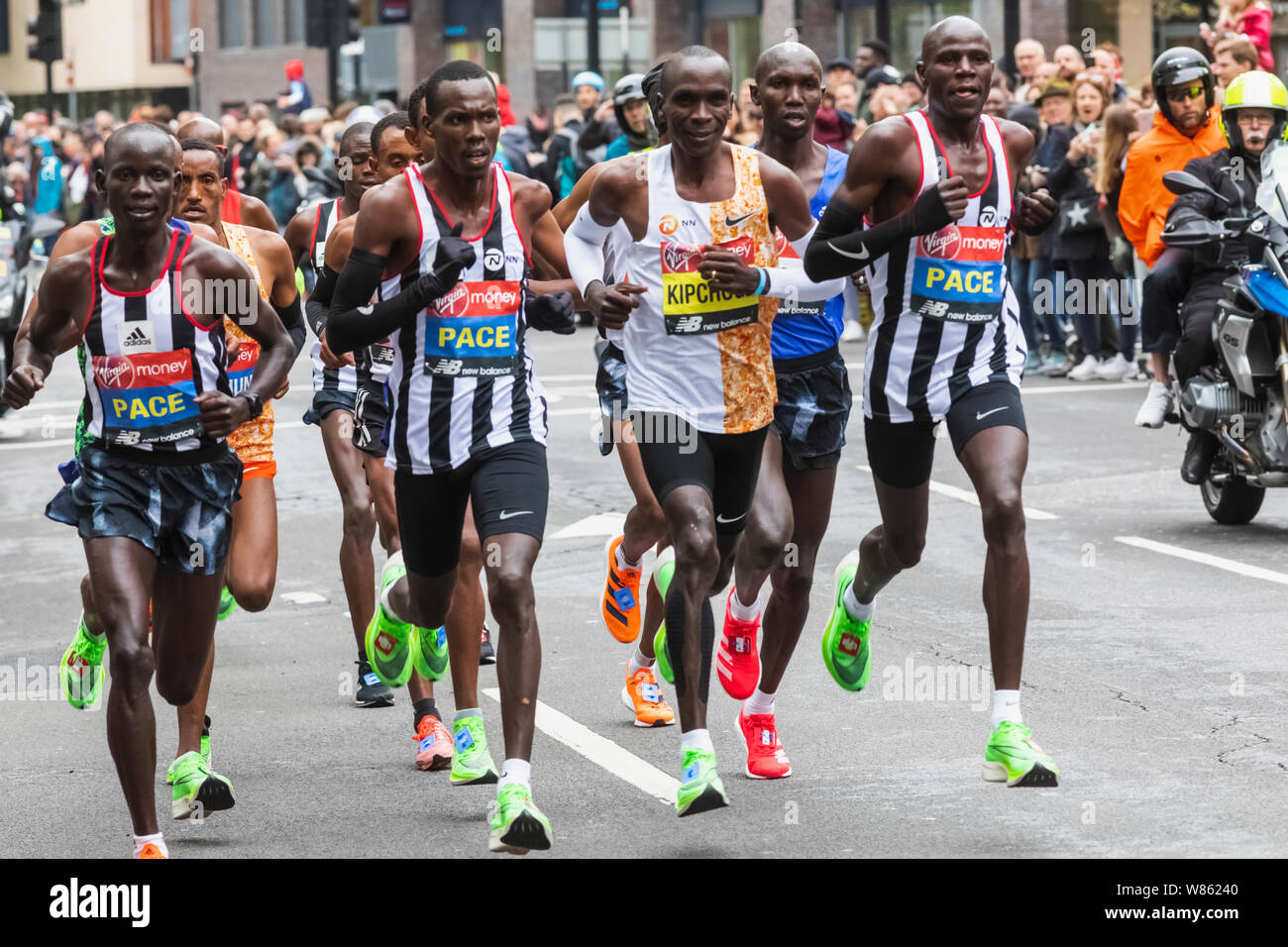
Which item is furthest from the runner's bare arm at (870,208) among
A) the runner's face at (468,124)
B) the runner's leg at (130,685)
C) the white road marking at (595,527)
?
the white road marking at (595,527)

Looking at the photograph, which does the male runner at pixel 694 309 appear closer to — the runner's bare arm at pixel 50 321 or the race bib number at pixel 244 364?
the race bib number at pixel 244 364

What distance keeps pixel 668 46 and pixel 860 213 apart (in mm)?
32864

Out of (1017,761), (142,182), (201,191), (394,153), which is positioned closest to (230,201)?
(201,191)

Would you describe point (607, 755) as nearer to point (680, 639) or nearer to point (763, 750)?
point (763, 750)

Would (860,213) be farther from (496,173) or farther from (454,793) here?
(454,793)

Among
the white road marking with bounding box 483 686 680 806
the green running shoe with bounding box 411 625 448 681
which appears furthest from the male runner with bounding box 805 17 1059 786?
the green running shoe with bounding box 411 625 448 681

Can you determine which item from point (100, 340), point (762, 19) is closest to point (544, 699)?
point (100, 340)

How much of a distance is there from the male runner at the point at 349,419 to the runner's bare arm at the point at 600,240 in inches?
65.3

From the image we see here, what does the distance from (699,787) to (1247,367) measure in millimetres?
5631

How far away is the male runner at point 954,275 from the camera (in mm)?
6164

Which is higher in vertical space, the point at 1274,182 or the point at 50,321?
the point at 1274,182

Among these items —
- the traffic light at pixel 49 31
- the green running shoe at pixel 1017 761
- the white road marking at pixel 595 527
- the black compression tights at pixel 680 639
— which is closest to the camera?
the green running shoe at pixel 1017 761

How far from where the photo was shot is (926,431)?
21.4 feet

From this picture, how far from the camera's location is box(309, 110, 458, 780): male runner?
6.91 m
